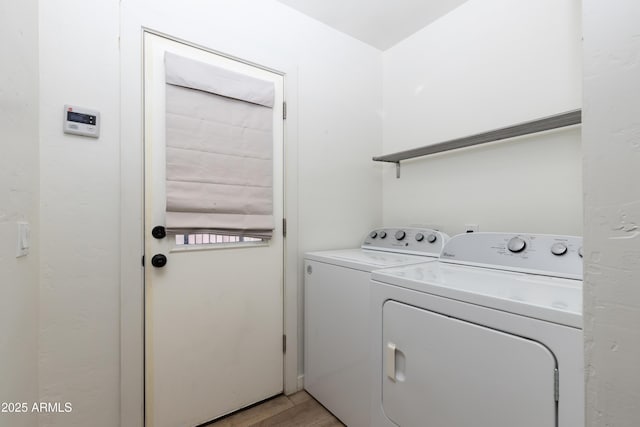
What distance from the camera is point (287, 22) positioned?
1.82 meters

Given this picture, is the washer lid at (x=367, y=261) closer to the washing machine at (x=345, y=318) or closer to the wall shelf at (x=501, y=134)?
the washing machine at (x=345, y=318)

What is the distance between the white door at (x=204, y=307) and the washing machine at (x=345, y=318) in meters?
0.21

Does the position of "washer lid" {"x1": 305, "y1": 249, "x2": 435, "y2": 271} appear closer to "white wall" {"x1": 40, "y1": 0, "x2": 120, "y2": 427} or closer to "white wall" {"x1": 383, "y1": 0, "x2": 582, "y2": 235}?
"white wall" {"x1": 383, "y1": 0, "x2": 582, "y2": 235}

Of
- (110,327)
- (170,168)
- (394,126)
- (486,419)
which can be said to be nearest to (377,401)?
(486,419)

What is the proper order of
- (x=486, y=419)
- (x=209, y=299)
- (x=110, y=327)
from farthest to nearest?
(x=209, y=299)
(x=110, y=327)
(x=486, y=419)

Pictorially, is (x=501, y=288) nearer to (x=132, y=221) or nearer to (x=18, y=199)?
(x=132, y=221)

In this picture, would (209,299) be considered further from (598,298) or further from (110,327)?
(598,298)

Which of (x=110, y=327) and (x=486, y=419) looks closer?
(x=486, y=419)

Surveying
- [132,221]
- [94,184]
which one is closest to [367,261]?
[132,221]

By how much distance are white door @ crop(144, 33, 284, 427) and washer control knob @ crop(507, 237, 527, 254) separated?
121cm

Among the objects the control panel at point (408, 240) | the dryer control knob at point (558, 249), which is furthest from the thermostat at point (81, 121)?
the dryer control knob at point (558, 249)

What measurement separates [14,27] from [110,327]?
3.88 feet

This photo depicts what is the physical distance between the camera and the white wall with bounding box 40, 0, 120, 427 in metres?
1.18

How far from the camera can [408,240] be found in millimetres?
1781
